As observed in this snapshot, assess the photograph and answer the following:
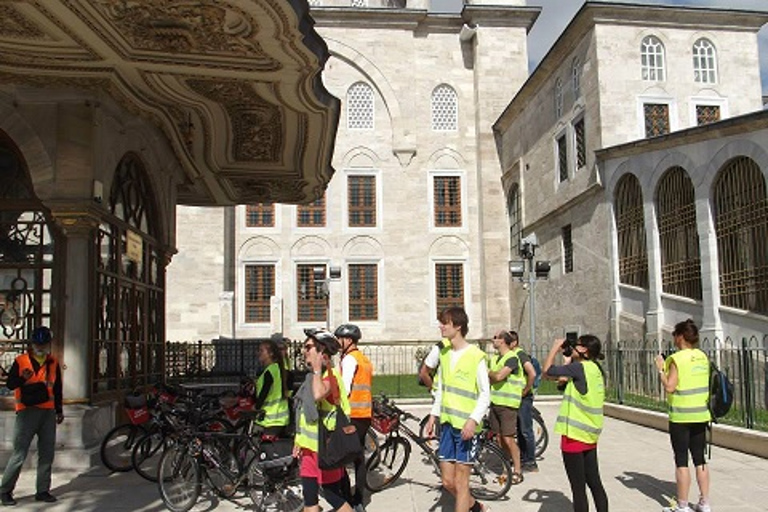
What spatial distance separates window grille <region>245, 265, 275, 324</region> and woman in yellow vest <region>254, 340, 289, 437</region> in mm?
24522

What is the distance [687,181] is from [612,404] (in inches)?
247

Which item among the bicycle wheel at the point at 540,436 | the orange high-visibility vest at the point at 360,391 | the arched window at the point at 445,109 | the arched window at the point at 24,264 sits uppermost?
the arched window at the point at 445,109

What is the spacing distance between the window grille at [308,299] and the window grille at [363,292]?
52.7 inches

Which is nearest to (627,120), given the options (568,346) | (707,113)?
(707,113)

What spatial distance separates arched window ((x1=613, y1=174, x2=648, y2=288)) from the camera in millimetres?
20406

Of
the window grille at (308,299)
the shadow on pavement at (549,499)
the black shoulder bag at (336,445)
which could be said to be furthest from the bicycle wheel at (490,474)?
the window grille at (308,299)

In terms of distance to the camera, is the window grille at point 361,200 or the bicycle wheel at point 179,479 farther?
the window grille at point 361,200

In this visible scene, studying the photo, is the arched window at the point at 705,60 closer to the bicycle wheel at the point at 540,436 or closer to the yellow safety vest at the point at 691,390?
the bicycle wheel at the point at 540,436

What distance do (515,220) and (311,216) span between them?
938cm

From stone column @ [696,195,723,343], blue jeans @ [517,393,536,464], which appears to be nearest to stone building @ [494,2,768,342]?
stone column @ [696,195,723,343]

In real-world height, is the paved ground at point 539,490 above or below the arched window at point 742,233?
below

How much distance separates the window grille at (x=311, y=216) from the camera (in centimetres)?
3344

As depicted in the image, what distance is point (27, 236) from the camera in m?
10.6

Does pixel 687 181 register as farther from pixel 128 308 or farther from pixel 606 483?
pixel 128 308
